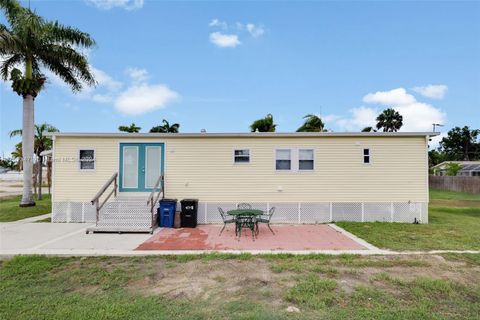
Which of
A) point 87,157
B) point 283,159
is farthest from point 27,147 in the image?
point 283,159

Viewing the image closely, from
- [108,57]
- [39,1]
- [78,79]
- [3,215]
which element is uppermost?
[39,1]

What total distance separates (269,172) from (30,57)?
44.9ft

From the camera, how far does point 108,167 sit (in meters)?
9.80

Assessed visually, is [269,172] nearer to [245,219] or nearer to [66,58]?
[245,219]

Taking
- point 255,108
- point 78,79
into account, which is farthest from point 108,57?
point 255,108

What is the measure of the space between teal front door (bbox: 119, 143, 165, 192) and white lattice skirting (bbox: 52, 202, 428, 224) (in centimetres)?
187

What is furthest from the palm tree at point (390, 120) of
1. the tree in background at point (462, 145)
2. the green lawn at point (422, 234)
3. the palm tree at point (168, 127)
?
the tree in background at point (462, 145)

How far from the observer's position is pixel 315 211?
32.0 ft

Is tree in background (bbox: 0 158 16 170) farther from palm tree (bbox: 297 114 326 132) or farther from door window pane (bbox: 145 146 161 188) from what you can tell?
door window pane (bbox: 145 146 161 188)

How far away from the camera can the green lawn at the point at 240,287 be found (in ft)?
11.2

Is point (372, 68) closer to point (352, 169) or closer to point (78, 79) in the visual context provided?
point (352, 169)

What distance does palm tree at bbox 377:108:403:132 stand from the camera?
36812mm

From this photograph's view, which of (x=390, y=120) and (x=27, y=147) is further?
(x=390, y=120)

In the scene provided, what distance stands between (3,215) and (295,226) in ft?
40.9
